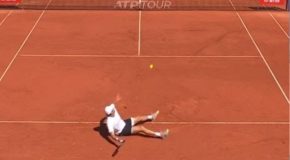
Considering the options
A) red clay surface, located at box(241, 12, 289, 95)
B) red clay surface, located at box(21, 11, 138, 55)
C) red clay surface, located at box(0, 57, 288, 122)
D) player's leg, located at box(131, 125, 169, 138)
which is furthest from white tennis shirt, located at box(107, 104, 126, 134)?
red clay surface, located at box(21, 11, 138, 55)

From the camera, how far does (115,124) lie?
1366cm

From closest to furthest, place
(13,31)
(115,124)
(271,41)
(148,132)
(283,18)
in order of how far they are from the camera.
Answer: (115,124) < (148,132) < (271,41) < (13,31) < (283,18)

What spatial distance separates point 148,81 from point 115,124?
4.09 m

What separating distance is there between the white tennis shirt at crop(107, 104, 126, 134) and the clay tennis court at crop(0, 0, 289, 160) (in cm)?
42

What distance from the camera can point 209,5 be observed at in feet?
84.8

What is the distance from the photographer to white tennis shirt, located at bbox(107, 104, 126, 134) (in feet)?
44.1

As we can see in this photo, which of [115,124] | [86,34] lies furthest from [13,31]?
[115,124]

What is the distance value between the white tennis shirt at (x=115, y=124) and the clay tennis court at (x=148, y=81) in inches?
16.7

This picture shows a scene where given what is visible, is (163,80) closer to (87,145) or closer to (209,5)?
(87,145)

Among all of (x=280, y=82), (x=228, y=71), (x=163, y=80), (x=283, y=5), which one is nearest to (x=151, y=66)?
(x=163, y=80)

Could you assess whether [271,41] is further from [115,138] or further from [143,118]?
[115,138]

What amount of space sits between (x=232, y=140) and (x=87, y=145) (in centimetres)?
367

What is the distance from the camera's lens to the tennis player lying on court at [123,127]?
13.4 metres

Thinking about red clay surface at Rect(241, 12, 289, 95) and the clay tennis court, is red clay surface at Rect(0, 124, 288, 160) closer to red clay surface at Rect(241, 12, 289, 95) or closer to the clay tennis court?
the clay tennis court
